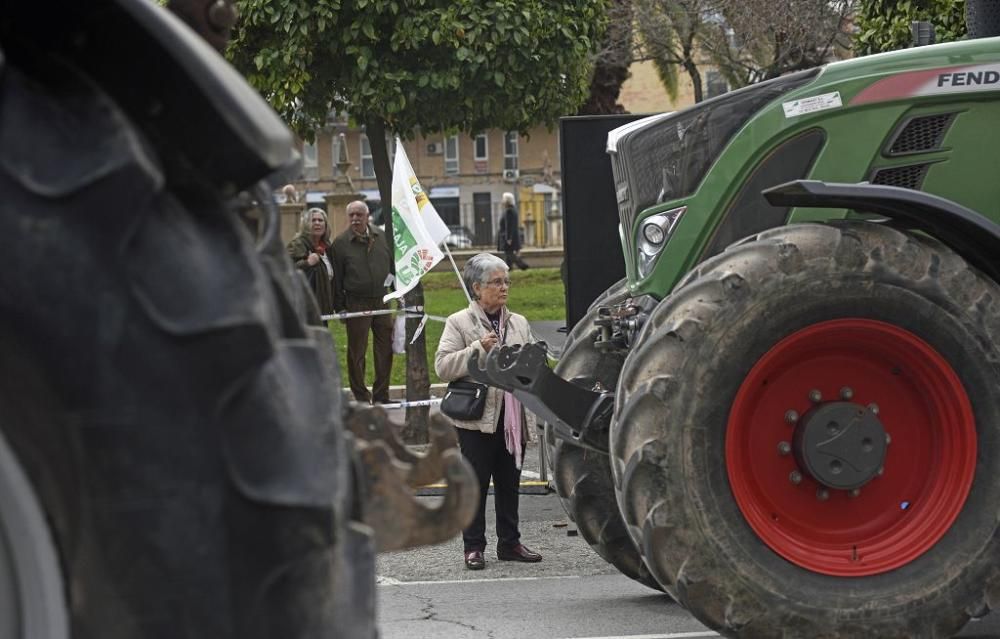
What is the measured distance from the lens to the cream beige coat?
924 centimetres

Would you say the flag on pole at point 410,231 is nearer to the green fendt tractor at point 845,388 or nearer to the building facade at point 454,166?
the green fendt tractor at point 845,388

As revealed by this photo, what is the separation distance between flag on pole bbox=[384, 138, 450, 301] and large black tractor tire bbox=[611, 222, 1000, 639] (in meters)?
6.20

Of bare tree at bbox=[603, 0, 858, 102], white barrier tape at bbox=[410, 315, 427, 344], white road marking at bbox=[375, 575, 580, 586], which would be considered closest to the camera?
white road marking at bbox=[375, 575, 580, 586]

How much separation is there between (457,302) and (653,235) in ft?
65.4

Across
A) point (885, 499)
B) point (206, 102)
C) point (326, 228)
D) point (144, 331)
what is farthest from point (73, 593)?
point (326, 228)

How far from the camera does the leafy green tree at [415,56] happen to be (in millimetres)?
12695

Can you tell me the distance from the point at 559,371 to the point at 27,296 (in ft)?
18.7

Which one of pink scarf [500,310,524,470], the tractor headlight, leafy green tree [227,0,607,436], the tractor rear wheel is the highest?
leafy green tree [227,0,607,436]

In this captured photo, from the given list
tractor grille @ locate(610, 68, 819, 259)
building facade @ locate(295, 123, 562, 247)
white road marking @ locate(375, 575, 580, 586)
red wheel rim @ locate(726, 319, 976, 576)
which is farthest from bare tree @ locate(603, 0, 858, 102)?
building facade @ locate(295, 123, 562, 247)

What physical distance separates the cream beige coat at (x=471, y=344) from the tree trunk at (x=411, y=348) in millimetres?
3337

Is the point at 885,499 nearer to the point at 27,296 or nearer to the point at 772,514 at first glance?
the point at 772,514

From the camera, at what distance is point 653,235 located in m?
6.95

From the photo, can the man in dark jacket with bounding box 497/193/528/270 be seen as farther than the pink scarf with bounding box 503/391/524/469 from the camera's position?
Yes

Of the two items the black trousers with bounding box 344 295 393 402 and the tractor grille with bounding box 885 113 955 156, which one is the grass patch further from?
the tractor grille with bounding box 885 113 955 156
